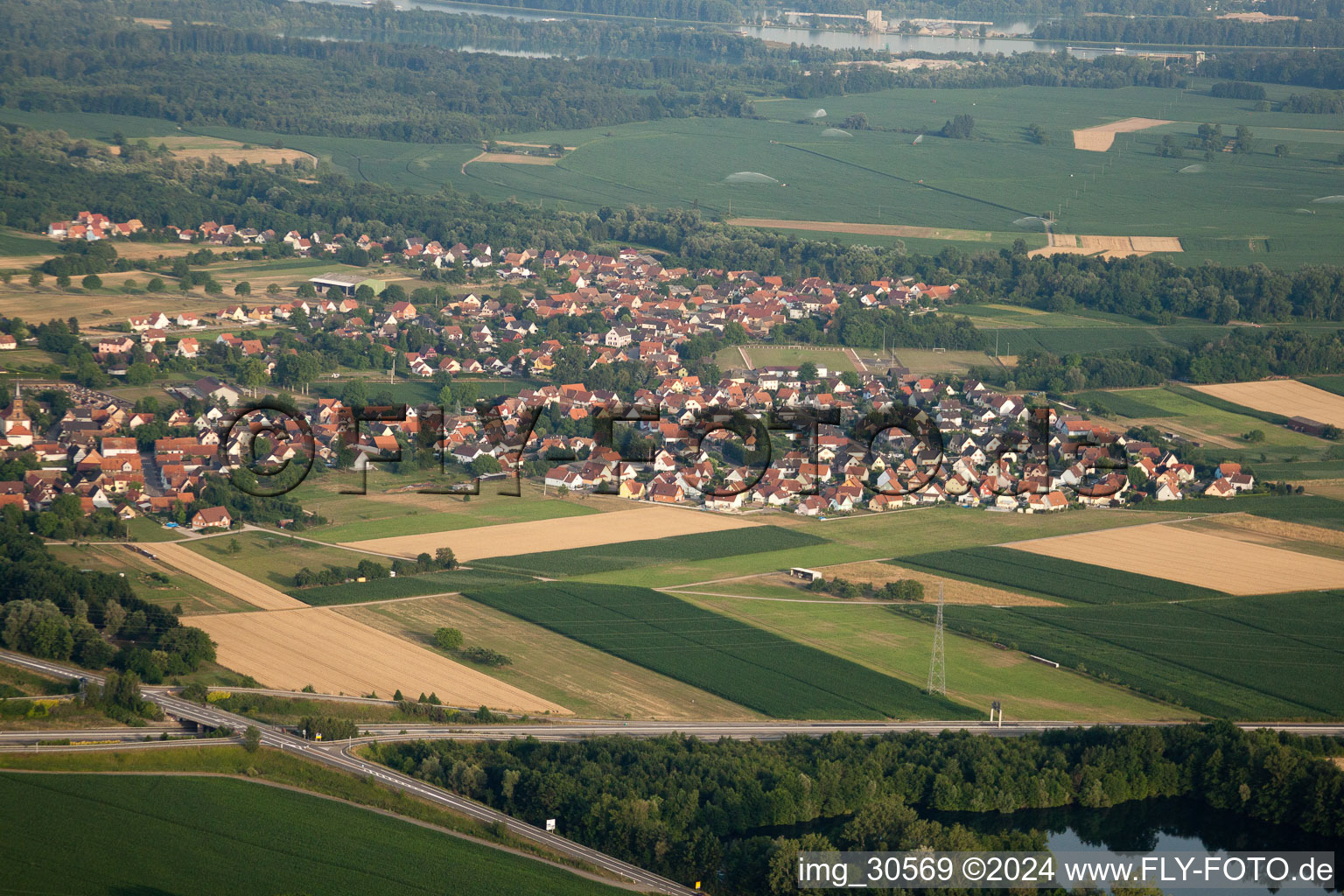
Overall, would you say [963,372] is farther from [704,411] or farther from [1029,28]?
[1029,28]

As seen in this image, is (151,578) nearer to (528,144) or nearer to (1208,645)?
(1208,645)

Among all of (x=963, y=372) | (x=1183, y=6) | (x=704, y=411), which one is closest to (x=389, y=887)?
(x=704, y=411)

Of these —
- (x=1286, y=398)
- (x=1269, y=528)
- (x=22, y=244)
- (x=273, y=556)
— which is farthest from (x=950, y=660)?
(x=22, y=244)

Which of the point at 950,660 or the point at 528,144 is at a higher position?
the point at 528,144

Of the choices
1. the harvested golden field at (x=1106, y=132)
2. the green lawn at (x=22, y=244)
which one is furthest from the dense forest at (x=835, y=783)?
the harvested golden field at (x=1106, y=132)

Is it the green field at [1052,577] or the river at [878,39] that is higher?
the river at [878,39]

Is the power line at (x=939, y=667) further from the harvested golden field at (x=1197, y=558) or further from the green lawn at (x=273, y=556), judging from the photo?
the green lawn at (x=273, y=556)
